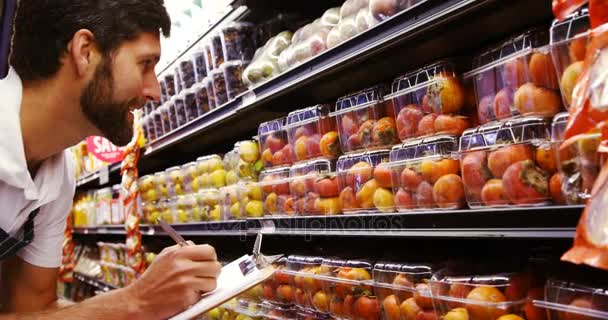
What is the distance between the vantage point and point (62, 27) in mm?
1589

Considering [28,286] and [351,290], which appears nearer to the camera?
[351,290]

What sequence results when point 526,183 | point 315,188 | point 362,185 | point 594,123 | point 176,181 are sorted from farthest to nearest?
point 176,181 < point 315,188 < point 362,185 < point 526,183 < point 594,123

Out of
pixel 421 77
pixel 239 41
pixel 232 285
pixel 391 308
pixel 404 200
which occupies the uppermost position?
pixel 239 41

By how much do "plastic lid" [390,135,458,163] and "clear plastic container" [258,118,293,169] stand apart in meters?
0.68

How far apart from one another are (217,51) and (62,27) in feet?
4.08

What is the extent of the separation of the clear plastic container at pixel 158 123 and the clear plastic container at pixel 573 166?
275cm

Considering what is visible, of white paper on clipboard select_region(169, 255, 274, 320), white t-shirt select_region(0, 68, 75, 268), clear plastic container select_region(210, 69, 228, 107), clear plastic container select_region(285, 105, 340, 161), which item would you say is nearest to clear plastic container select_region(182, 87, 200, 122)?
clear plastic container select_region(210, 69, 228, 107)

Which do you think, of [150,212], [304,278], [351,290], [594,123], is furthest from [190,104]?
[594,123]

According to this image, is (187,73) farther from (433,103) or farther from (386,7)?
(433,103)

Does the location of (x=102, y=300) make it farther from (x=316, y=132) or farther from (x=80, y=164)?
(x=80, y=164)

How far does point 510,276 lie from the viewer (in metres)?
1.32

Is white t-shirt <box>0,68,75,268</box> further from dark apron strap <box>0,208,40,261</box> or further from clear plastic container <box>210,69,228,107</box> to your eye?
clear plastic container <box>210,69,228,107</box>

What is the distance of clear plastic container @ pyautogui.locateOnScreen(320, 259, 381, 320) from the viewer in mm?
1723

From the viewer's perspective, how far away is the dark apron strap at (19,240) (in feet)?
5.62
